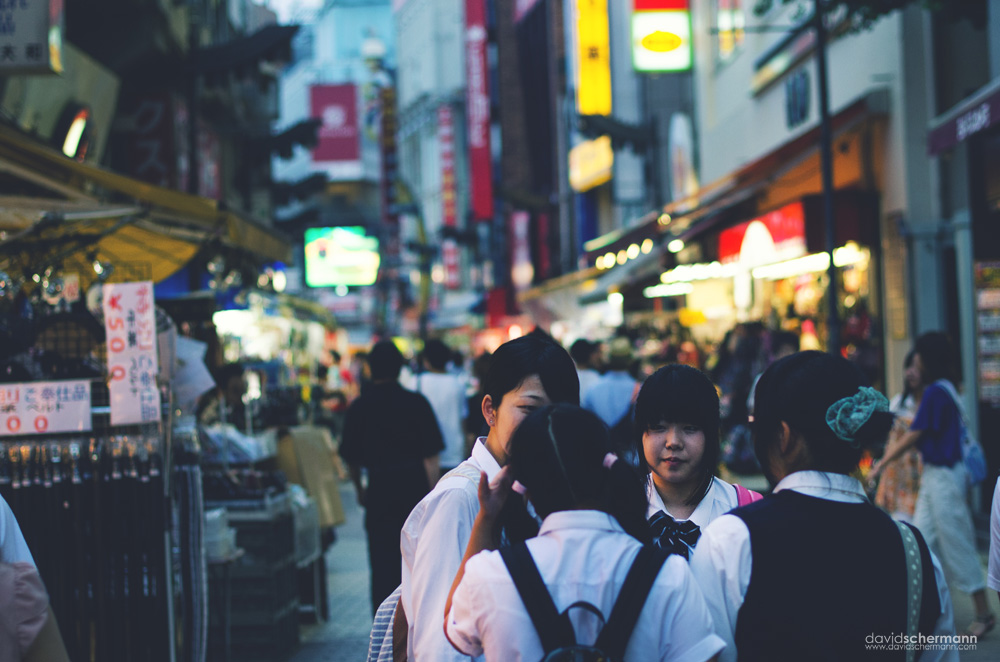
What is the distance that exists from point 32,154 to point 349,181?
220ft

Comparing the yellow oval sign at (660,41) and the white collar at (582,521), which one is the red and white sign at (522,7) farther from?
the white collar at (582,521)

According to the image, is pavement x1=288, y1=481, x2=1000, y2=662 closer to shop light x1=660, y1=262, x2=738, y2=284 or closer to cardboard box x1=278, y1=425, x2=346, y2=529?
cardboard box x1=278, y1=425, x2=346, y2=529

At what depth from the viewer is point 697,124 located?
22.0 metres

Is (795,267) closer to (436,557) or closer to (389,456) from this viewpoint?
(389,456)

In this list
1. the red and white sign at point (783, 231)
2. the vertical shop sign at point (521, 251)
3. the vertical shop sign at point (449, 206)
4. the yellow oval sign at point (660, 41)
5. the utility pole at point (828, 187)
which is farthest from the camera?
the vertical shop sign at point (449, 206)

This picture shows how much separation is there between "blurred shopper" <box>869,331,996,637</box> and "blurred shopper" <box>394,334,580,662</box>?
15.7ft

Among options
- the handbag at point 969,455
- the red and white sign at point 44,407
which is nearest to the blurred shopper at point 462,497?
the red and white sign at point 44,407

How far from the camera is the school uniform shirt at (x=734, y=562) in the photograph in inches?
96.4

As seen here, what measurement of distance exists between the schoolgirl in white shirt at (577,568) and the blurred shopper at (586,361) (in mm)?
7780

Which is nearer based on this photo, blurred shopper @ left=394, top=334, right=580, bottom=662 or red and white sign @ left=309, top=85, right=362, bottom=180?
blurred shopper @ left=394, top=334, right=580, bottom=662

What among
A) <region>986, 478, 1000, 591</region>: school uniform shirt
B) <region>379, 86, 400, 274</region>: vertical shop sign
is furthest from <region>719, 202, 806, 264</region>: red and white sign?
<region>379, 86, 400, 274</region>: vertical shop sign

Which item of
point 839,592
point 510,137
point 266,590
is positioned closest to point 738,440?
point 266,590

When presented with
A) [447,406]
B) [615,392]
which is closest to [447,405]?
[447,406]

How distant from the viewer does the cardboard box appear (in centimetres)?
Result: 916
